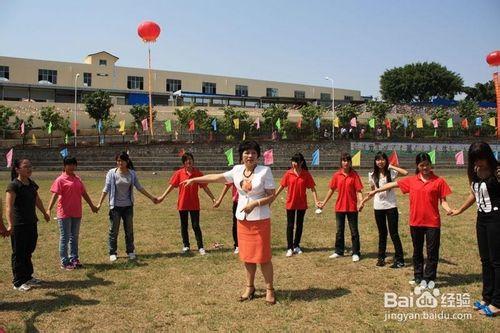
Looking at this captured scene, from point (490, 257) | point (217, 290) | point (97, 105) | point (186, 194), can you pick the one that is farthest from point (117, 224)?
point (97, 105)

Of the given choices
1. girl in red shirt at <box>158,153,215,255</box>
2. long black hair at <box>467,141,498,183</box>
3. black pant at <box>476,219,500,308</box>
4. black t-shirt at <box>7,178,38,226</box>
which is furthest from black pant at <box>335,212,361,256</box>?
black t-shirt at <box>7,178,38,226</box>

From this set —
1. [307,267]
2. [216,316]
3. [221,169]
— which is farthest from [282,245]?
[221,169]

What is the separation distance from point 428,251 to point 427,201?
25.6 inches

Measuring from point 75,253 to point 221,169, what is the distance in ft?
88.8

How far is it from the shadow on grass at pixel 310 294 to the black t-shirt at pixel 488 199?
6.13ft

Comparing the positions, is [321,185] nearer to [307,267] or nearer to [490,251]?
[307,267]

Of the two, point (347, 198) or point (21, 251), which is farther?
point (347, 198)

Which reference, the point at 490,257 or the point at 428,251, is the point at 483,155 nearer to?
the point at 490,257

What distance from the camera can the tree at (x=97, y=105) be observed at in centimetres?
4341

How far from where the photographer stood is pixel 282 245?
27.9 ft

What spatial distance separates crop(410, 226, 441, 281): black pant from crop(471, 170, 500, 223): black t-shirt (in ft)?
2.95

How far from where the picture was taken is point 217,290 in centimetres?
575

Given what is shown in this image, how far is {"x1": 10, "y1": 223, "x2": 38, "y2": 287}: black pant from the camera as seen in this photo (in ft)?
19.0

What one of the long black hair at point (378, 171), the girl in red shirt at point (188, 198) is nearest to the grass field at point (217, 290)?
the girl in red shirt at point (188, 198)
